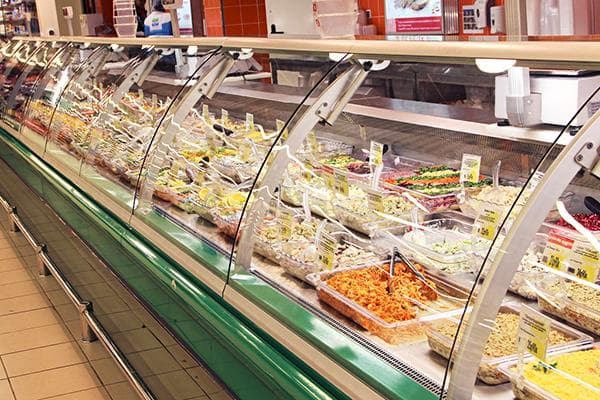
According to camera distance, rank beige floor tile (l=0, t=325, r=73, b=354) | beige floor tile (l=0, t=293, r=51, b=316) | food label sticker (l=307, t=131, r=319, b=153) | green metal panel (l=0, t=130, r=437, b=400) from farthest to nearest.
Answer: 1. beige floor tile (l=0, t=293, r=51, b=316)
2. beige floor tile (l=0, t=325, r=73, b=354)
3. food label sticker (l=307, t=131, r=319, b=153)
4. green metal panel (l=0, t=130, r=437, b=400)

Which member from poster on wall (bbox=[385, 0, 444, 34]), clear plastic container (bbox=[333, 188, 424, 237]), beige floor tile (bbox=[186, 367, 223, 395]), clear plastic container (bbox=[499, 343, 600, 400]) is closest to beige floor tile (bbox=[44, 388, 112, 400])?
beige floor tile (bbox=[186, 367, 223, 395])

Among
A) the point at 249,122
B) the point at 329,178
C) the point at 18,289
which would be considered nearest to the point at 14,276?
the point at 18,289

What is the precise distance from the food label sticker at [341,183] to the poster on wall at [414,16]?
6019 mm

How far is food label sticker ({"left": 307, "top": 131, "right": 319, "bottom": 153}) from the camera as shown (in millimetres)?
3262

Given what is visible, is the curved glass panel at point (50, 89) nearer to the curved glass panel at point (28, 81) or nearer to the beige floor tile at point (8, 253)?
the curved glass panel at point (28, 81)

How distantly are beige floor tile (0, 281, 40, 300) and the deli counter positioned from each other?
1138mm

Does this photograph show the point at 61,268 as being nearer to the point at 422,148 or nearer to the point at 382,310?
the point at 422,148

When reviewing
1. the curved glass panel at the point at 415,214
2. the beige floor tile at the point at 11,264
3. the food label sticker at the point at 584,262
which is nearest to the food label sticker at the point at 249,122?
the curved glass panel at the point at 415,214

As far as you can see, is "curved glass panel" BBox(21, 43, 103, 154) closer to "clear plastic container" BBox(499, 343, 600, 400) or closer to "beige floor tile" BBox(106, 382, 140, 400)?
"beige floor tile" BBox(106, 382, 140, 400)

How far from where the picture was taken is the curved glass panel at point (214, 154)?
314cm

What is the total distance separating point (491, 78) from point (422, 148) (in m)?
1.04

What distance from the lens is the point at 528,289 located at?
211 centimetres

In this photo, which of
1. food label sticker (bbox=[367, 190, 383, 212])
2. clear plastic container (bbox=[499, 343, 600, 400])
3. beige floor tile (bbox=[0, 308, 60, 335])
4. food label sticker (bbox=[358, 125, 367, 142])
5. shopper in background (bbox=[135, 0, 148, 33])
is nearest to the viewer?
clear plastic container (bbox=[499, 343, 600, 400])

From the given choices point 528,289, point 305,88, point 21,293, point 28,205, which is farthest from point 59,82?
point 528,289
